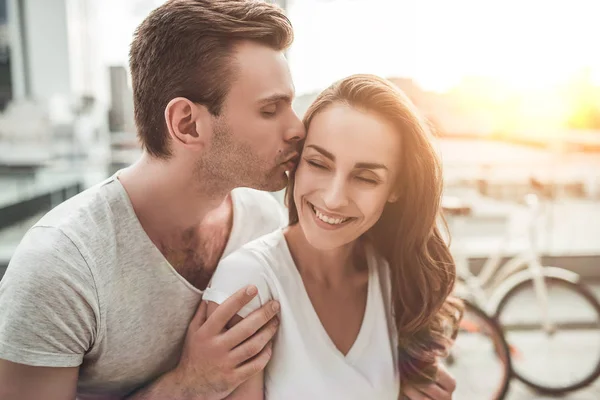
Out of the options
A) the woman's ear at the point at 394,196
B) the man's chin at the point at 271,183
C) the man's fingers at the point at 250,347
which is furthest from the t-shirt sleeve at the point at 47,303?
the woman's ear at the point at 394,196

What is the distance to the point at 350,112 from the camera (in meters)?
1.13

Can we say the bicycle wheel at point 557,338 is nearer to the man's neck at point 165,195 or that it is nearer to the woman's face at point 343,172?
the woman's face at point 343,172

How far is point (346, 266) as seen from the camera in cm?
136

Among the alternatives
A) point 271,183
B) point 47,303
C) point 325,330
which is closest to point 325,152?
point 271,183

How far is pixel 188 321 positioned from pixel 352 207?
494 mm

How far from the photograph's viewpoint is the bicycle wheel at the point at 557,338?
272cm

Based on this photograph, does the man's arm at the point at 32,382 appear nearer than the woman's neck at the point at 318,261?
Yes

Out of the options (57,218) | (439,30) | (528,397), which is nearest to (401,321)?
(57,218)

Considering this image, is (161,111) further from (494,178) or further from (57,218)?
(494,178)

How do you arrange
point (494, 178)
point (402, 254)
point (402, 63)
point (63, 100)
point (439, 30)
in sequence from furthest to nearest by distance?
point (63, 100), point (494, 178), point (439, 30), point (402, 63), point (402, 254)

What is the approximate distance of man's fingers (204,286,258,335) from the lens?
110 cm

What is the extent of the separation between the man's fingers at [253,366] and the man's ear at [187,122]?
0.51 metres

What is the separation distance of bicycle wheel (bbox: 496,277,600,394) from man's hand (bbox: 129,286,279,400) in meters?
2.07

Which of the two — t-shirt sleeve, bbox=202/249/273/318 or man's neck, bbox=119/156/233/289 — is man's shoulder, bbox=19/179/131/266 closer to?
man's neck, bbox=119/156/233/289
